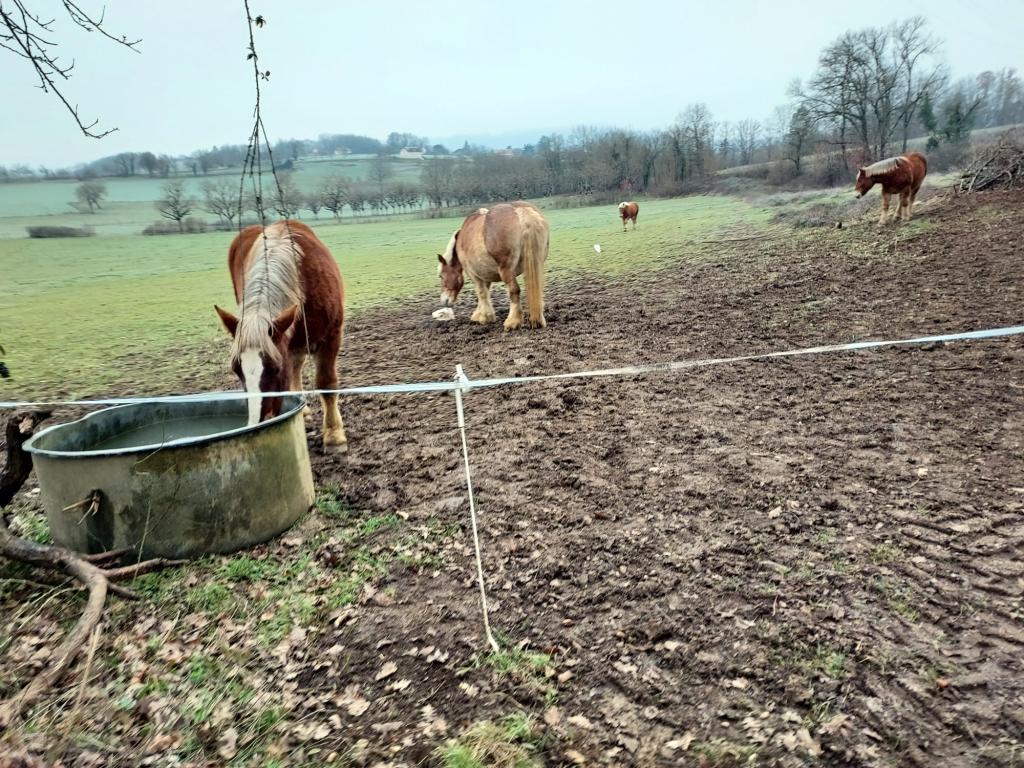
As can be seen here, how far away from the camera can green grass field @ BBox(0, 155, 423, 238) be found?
2136 centimetres

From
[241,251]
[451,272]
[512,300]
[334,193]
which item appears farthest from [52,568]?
[334,193]

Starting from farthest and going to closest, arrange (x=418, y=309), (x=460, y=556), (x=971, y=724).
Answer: (x=418, y=309), (x=460, y=556), (x=971, y=724)

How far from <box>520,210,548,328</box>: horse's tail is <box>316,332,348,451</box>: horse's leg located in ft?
13.6

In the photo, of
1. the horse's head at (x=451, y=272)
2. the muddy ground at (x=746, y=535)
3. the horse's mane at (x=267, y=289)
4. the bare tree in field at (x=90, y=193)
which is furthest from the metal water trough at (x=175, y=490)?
the bare tree in field at (x=90, y=193)

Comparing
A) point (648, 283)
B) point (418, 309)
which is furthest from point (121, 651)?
point (648, 283)

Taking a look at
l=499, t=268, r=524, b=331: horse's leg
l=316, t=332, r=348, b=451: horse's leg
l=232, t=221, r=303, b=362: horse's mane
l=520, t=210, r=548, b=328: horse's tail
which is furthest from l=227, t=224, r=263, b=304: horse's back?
l=499, t=268, r=524, b=331: horse's leg

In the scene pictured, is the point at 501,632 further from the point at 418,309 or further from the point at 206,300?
the point at 206,300

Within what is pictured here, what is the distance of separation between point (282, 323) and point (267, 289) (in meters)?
0.30

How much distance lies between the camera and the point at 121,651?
239cm

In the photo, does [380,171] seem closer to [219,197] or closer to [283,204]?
[219,197]

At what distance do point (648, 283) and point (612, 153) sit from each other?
42911 mm

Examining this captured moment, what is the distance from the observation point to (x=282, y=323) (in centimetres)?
371

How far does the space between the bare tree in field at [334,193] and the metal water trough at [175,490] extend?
2872cm

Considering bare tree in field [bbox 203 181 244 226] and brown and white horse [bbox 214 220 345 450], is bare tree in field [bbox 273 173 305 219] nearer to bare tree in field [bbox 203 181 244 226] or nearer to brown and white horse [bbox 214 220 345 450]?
brown and white horse [bbox 214 220 345 450]
